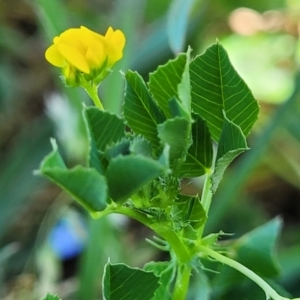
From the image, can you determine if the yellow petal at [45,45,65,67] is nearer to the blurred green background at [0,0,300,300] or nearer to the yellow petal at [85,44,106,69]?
the yellow petal at [85,44,106,69]

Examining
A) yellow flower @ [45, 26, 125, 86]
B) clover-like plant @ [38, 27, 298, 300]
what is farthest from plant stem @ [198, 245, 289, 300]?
yellow flower @ [45, 26, 125, 86]

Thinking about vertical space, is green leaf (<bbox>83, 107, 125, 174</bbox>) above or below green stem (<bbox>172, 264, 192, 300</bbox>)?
above

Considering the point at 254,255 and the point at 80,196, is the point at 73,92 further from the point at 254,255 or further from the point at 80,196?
the point at 80,196

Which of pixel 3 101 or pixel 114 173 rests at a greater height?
pixel 114 173

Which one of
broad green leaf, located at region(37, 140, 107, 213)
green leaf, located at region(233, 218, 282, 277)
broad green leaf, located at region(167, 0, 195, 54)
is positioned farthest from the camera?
broad green leaf, located at region(167, 0, 195, 54)

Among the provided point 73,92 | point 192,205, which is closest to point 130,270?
point 192,205

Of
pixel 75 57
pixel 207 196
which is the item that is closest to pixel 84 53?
pixel 75 57

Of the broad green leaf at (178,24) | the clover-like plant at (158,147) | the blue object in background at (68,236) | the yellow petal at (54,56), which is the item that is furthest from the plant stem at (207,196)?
the blue object in background at (68,236)
